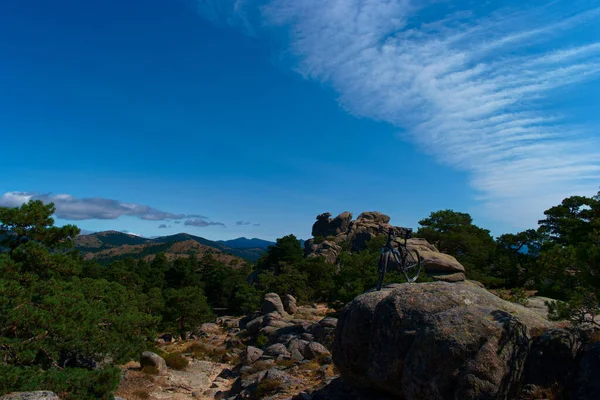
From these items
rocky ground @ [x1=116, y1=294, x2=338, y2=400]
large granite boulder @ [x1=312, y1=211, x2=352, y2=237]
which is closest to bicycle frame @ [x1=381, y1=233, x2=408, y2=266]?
rocky ground @ [x1=116, y1=294, x2=338, y2=400]

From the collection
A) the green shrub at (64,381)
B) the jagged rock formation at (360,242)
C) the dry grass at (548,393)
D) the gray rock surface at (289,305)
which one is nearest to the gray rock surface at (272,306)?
the gray rock surface at (289,305)

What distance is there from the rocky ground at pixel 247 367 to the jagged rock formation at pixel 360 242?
11486 millimetres

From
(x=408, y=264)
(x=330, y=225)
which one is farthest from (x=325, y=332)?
(x=330, y=225)

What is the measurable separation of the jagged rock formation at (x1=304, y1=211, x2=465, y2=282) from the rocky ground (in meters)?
11.5

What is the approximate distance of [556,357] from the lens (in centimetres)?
784

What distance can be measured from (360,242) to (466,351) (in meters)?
69.5

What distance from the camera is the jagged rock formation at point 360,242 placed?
118 feet

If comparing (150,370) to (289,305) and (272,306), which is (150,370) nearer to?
(272,306)

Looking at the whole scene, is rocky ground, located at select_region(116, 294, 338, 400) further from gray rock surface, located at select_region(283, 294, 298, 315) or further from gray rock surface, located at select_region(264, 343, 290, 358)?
gray rock surface, located at select_region(283, 294, 298, 315)

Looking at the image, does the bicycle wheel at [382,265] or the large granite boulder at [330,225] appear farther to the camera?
the large granite boulder at [330,225]

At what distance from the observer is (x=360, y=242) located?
76.3m

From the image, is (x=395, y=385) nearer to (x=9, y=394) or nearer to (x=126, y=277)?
(x=9, y=394)

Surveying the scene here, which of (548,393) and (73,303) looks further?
(73,303)

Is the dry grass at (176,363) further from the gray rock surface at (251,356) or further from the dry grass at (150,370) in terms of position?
the gray rock surface at (251,356)
